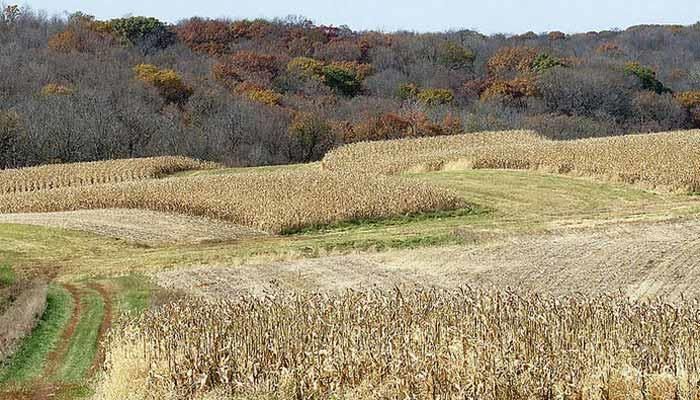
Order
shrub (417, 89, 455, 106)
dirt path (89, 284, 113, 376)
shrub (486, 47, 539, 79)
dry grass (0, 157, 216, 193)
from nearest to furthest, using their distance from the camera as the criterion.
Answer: dirt path (89, 284, 113, 376) < dry grass (0, 157, 216, 193) < shrub (417, 89, 455, 106) < shrub (486, 47, 539, 79)

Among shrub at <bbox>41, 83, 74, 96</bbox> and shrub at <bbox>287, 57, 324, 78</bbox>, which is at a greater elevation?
shrub at <bbox>287, 57, 324, 78</bbox>

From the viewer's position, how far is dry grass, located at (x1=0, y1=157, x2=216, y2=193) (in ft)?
155

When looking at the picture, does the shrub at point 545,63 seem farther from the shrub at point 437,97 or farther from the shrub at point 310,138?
the shrub at point 310,138

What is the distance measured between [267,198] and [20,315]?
15996 mm

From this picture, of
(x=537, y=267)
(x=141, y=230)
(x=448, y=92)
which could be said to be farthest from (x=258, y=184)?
(x=448, y=92)

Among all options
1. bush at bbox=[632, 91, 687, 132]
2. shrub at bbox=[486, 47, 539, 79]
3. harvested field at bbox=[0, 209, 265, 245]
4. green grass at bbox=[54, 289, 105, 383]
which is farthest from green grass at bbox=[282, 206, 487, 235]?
shrub at bbox=[486, 47, 539, 79]

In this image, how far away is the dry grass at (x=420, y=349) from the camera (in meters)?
11.1

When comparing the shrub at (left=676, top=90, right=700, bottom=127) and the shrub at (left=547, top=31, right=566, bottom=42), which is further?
the shrub at (left=547, top=31, right=566, bottom=42)

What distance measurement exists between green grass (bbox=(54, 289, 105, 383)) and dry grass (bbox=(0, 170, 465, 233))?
1145cm

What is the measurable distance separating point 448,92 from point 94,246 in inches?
2987

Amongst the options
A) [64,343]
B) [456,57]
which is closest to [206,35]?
[456,57]

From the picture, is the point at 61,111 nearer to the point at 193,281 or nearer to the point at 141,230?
the point at 141,230

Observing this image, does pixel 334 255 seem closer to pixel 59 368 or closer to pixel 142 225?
pixel 142 225

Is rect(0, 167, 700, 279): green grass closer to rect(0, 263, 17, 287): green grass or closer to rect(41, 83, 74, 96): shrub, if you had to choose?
rect(0, 263, 17, 287): green grass
